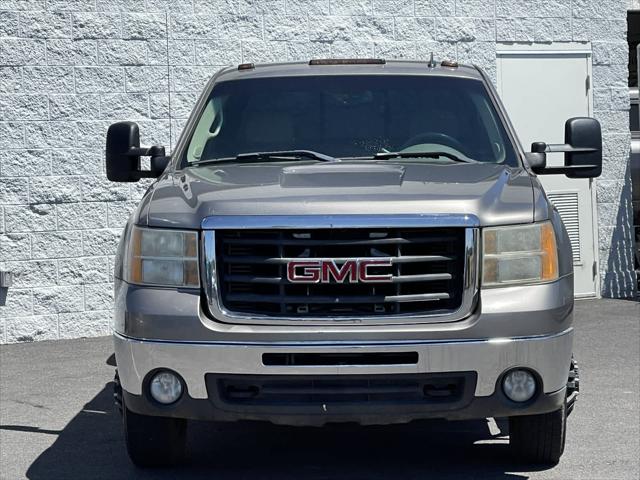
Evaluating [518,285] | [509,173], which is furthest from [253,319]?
[509,173]

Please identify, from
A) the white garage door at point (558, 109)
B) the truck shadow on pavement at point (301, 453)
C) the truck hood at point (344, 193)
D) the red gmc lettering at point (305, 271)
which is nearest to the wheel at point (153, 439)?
the truck shadow on pavement at point (301, 453)

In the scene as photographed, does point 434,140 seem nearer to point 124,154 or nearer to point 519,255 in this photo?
point 519,255

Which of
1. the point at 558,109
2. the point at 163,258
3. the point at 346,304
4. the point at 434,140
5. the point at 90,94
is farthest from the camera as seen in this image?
the point at 558,109

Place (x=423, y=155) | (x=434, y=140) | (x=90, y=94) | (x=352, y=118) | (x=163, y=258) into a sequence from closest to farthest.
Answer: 1. (x=163, y=258)
2. (x=423, y=155)
3. (x=434, y=140)
4. (x=352, y=118)
5. (x=90, y=94)

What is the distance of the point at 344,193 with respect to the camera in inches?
224

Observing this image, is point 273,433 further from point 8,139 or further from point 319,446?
point 8,139

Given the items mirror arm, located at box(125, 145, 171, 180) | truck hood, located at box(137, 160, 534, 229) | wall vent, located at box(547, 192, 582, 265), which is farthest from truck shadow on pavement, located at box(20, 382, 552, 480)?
wall vent, located at box(547, 192, 582, 265)

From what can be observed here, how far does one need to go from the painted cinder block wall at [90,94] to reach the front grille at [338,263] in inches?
237

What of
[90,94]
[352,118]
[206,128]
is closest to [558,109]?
[90,94]

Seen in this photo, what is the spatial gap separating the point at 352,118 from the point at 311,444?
67.4 inches

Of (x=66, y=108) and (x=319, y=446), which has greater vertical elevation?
(x=66, y=108)

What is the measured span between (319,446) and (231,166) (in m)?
1.51

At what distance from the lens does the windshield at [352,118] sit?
6.95 m

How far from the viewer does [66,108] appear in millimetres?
11391
